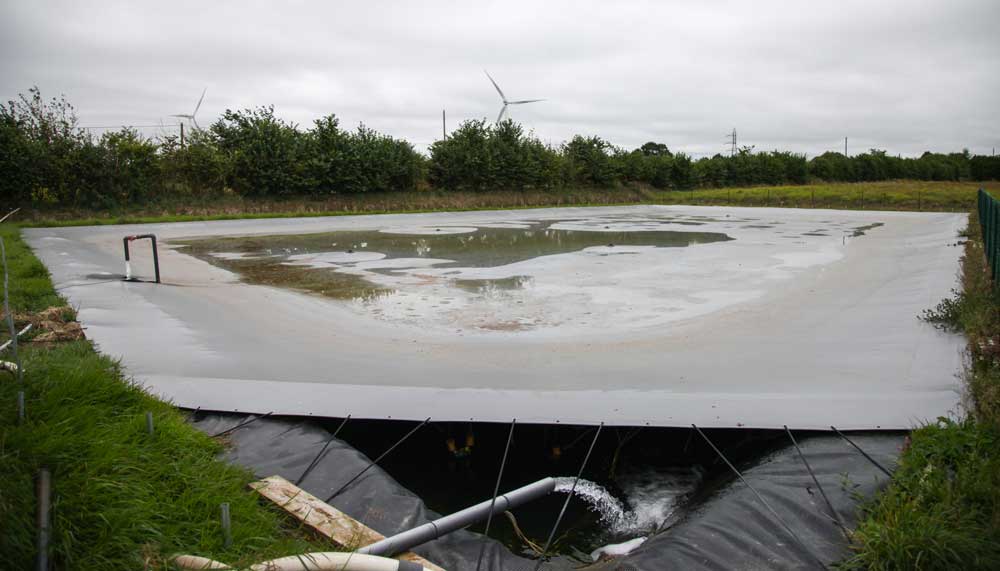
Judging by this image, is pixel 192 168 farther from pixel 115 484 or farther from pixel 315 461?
pixel 115 484

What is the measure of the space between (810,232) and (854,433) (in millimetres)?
18486

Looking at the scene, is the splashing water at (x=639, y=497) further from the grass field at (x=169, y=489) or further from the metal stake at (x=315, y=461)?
the metal stake at (x=315, y=461)

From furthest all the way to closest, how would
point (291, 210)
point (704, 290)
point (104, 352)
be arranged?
point (291, 210), point (704, 290), point (104, 352)

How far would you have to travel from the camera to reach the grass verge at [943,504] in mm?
2689

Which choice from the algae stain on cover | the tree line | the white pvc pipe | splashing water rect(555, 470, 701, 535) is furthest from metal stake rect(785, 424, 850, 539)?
the tree line

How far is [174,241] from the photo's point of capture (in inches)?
736

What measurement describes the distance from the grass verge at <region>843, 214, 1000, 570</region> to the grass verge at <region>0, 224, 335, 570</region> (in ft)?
7.83

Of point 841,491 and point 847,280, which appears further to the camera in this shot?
point 847,280

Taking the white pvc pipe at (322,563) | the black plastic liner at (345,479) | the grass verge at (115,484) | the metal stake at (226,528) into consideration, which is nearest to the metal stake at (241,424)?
the black plastic liner at (345,479)

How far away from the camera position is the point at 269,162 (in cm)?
3108

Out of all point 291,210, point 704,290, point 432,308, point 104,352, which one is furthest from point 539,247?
point 291,210

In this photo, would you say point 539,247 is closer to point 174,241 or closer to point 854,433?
point 174,241

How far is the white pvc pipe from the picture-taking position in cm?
254

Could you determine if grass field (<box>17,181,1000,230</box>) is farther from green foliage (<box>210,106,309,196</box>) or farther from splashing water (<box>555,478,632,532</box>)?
splashing water (<box>555,478,632,532</box>)
